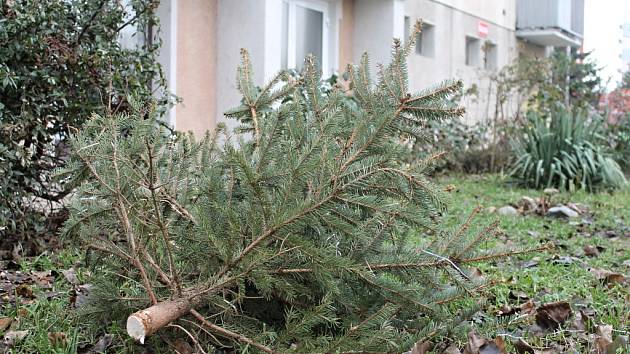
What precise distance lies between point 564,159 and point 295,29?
4.81 meters

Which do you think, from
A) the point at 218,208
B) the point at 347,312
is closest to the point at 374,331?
the point at 347,312

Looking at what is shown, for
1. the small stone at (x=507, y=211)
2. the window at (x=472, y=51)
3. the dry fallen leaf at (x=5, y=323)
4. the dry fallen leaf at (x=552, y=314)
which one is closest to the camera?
the dry fallen leaf at (x=5, y=323)

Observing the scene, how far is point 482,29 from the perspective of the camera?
57.8ft

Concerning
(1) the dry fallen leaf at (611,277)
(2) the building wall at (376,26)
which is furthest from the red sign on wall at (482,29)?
(1) the dry fallen leaf at (611,277)

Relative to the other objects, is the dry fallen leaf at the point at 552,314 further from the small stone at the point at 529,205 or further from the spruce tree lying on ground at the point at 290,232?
the small stone at the point at 529,205

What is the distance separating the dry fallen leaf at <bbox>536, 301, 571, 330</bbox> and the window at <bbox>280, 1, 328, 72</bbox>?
861 centimetres

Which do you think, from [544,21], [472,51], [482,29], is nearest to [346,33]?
[472,51]

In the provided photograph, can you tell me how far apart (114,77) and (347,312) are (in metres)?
2.80

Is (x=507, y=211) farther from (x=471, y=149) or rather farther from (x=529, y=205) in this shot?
(x=471, y=149)

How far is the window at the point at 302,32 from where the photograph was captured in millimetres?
11656

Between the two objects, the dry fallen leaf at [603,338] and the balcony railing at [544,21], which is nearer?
the dry fallen leaf at [603,338]

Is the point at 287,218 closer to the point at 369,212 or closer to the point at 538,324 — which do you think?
the point at 369,212

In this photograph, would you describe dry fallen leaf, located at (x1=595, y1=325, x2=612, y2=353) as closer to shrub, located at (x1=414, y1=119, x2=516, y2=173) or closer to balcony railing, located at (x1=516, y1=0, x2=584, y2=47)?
shrub, located at (x1=414, y1=119, x2=516, y2=173)

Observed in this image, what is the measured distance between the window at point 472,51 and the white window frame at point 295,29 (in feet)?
19.4
